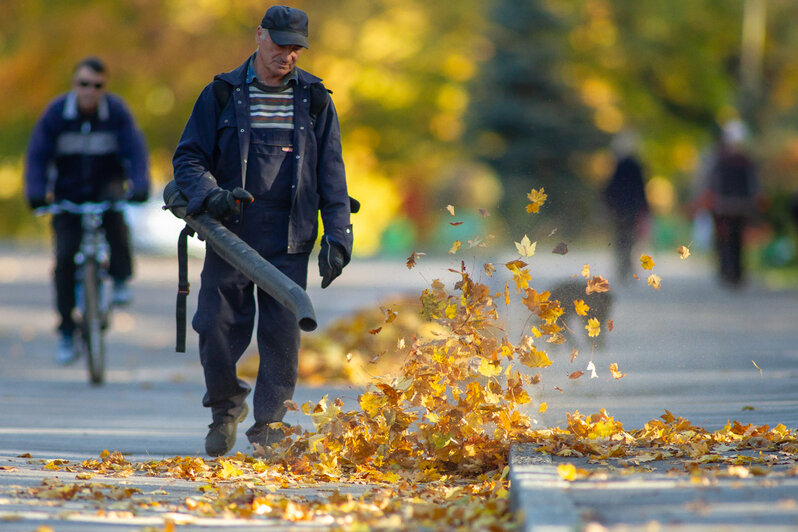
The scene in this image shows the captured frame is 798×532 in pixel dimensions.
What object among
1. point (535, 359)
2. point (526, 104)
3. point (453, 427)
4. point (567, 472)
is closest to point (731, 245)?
point (535, 359)

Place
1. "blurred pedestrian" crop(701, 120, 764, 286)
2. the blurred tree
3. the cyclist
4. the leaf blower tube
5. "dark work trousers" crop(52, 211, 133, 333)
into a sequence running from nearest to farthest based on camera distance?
1. the leaf blower tube
2. the cyclist
3. "dark work trousers" crop(52, 211, 133, 333)
4. "blurred pedestrian" crop(701, 120, 764, 286)
5. the blurred tree

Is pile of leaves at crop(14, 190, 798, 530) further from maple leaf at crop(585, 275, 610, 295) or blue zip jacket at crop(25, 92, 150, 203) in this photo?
blue zip jacket at crop(25, 92, 150, 203)

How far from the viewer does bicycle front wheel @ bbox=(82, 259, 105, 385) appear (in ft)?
30.8

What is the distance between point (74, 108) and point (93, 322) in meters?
1.46

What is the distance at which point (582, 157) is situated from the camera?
41.8m

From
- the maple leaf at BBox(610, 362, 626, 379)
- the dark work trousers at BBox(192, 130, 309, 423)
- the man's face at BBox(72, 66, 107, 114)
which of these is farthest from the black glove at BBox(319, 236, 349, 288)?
the man's face at BBox(72, 66, 107, 114)

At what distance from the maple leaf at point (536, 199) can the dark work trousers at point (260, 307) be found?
3.49ft

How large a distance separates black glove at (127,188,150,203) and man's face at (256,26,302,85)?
131 inches

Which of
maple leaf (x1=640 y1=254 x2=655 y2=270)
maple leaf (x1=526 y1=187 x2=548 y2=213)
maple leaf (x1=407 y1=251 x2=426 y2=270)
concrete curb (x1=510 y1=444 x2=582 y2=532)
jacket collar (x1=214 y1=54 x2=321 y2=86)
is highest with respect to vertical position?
jacket collar (x1=214 y1=54 x2=321 y2=86)

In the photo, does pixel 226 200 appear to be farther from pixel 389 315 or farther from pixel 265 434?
pixel 265 434

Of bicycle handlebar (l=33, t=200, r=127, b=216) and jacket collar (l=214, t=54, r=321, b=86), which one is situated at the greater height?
jacket collar (l=214, t=54, r=321, b=86)

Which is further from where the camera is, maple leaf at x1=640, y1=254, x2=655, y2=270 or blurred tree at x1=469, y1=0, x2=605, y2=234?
blurred tree at x1=469, y1=0, x2=605, y2=234

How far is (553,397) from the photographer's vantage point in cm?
607

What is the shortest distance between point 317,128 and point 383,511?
78.7 inches
